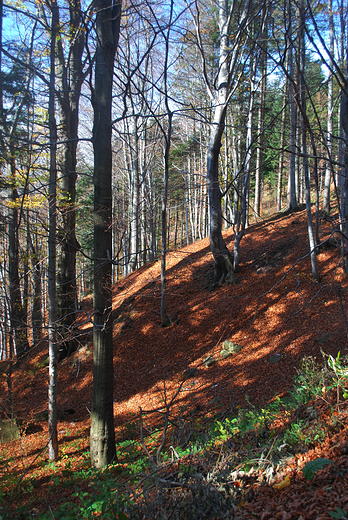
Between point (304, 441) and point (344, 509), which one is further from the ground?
point (344, 509)

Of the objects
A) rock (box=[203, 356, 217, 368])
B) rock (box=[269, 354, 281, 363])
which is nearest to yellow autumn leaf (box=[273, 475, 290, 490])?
rock (box=[269, 354, 281, 363])

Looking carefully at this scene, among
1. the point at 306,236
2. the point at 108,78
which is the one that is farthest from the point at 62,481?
the point at 306,236

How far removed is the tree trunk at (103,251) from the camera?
5.17 meters

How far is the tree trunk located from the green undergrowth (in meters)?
0.51

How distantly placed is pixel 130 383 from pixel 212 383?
265 centimetres

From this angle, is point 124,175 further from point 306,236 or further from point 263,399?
point 263,399

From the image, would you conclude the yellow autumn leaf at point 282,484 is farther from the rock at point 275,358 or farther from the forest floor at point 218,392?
the rock at point 275,358

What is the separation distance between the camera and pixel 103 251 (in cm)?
541

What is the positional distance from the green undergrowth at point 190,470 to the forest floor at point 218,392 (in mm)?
22

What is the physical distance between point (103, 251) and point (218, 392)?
3911 millimetres

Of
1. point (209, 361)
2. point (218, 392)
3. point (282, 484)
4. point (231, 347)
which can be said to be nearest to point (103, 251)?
point (218, 392)

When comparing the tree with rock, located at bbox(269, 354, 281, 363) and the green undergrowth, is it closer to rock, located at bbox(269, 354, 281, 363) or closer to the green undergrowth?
rock, located at bbox(269, 354, 281, 363)

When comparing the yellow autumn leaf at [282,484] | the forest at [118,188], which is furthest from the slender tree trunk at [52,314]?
the yellow autumn leaf at [282,484]

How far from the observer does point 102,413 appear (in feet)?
17.0
